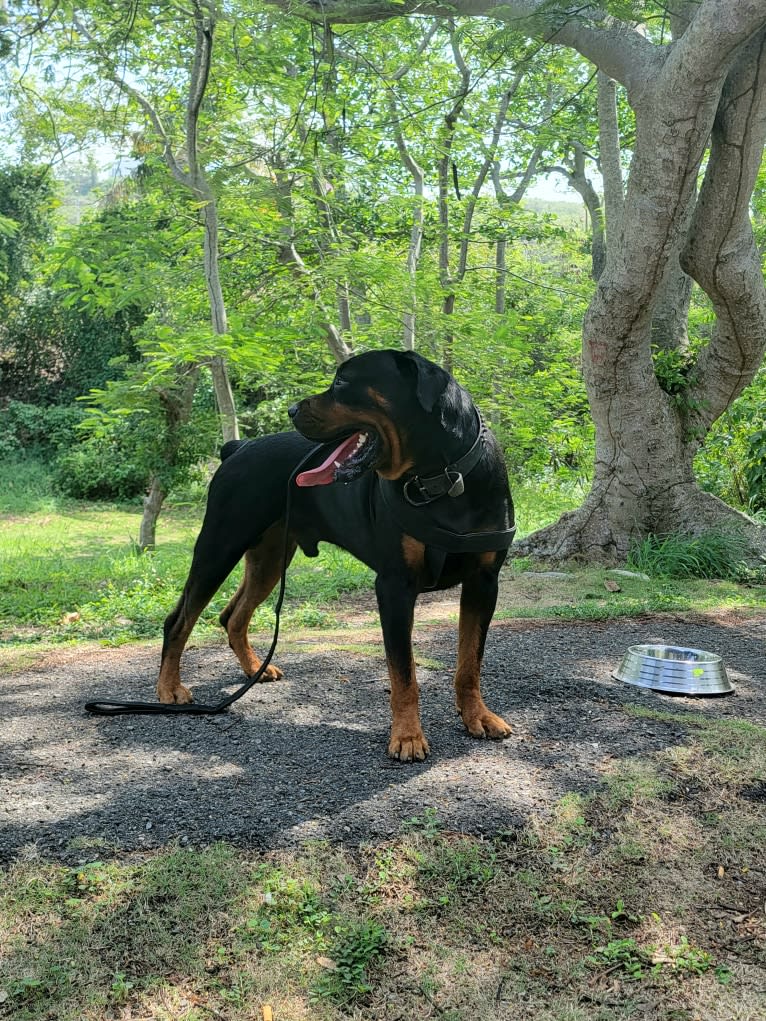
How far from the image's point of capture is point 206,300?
12.5m

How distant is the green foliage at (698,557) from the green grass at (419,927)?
18.3 feet

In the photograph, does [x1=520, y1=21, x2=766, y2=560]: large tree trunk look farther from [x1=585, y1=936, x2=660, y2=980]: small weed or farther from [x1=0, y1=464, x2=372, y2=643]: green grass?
[x1=585, y1=936, x2=660, y2=980]: small weed

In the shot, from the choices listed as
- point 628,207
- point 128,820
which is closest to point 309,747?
point 128,820

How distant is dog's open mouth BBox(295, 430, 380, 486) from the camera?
11.3ft

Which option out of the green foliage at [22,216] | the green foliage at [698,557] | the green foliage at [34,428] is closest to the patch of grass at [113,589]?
the green foliage at [698,557]

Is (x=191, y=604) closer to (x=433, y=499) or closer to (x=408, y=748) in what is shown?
(x=408, y=748)

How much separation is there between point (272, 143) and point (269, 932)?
36.8 feet

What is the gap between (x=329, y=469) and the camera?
360cm

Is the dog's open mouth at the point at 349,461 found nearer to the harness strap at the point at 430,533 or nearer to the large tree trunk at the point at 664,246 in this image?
the harness strap at the point at 430,533

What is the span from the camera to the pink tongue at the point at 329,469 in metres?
3.60

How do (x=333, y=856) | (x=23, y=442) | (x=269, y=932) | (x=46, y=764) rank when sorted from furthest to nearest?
(x=23, y=442)
(x=46, y=764)
(x=333, y=856)
(x=269, y=932)

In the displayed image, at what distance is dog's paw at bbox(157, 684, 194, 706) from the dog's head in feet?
5.61

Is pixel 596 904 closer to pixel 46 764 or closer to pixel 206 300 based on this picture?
pixel 46 764

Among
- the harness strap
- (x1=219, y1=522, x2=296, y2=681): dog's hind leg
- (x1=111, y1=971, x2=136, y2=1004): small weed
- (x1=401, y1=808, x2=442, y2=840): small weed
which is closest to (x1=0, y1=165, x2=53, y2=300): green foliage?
(x1=219, y1=522, x2=296, y2=681): dog's hind leg
